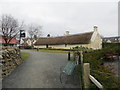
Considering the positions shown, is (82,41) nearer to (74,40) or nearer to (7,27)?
(74,40)

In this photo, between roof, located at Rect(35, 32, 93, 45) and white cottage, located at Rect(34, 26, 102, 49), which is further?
roof, located at Rect(35, 32, 93, 45)

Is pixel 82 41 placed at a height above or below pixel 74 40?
below

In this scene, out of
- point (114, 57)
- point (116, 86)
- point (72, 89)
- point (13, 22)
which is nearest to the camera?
point (116, 86)

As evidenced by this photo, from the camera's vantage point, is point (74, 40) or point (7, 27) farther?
point (74, 40)

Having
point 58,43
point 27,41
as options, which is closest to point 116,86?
point 58,43

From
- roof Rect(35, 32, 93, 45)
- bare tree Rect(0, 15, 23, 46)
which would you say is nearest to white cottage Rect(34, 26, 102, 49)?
roof Rect(35, 32, 93, 45)

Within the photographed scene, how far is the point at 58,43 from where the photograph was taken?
38.3 metres

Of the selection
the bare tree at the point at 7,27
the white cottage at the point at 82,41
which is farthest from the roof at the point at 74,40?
the bare tree at the point at 7,27

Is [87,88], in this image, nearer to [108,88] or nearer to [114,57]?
[108,88]

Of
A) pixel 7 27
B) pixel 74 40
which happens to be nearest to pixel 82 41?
pixel 74 40

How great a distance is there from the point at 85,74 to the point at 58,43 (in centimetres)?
3386

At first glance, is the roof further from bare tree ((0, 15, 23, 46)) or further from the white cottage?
bare tree ((0, 15, 23, 46))

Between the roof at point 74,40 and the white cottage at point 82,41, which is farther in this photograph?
the roof at point 74,40

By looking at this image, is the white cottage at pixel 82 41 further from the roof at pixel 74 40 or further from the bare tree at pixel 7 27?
the bare tree at pixel 7 27
